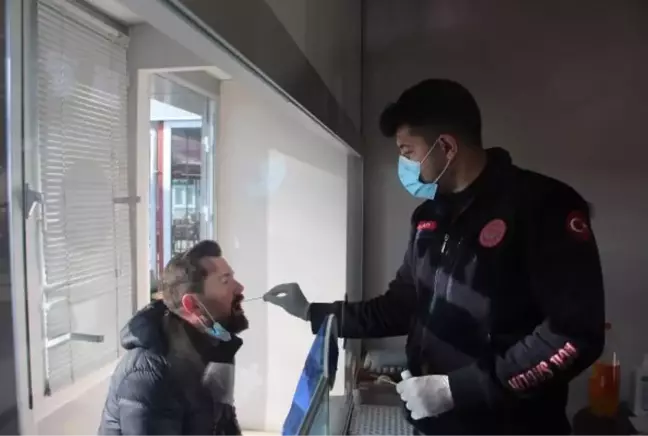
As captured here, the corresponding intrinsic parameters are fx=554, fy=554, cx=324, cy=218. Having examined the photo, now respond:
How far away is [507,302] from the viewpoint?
1248 millimetres

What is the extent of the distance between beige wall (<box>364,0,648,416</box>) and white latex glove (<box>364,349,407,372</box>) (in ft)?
2.04

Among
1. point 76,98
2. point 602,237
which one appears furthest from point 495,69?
point 76,98

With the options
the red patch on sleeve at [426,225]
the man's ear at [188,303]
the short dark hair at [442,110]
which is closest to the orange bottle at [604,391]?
the red patch on sleeve at [426,225]

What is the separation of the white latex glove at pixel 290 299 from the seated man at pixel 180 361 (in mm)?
456

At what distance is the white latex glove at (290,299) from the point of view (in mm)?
1656

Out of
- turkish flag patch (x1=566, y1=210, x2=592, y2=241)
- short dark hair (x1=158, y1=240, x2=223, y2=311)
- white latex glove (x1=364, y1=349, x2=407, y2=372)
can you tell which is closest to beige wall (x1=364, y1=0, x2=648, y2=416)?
white latex glove (x1=364, y1=349, x2=407, y2=372)

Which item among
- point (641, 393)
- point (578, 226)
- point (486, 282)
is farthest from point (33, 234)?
point (641, 393)

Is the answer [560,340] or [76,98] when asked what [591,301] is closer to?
[560,340]

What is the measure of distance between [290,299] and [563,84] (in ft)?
4.63

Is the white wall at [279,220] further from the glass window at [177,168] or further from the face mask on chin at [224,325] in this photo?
the face mask on chin at [224,325]

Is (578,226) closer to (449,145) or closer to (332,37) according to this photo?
(449,145)

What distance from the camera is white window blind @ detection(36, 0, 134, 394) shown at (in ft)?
4.66

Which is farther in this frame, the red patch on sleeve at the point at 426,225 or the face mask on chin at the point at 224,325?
the red patch on sleeve at the point at 426,225

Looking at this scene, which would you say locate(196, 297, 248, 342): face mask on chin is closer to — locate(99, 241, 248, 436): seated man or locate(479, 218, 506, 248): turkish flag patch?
locate(99, 241, 248, 436): seated man
